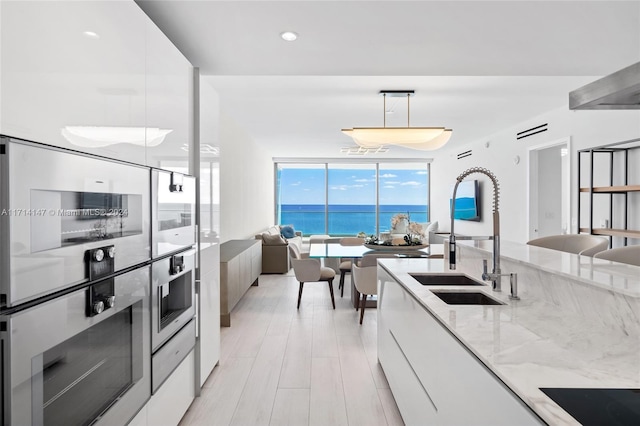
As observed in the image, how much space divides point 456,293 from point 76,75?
75.4 inches

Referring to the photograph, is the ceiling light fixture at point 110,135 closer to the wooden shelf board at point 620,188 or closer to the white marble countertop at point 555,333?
the white marble countertop at point 555,333

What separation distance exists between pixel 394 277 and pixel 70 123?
1866 mm

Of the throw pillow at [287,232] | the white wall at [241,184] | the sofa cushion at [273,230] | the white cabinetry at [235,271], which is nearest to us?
the white cabinetry at [235,271]

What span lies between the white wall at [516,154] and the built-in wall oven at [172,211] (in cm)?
440

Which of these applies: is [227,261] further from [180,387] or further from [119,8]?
[119,8]

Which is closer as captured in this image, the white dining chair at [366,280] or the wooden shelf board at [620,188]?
the wooden shelf board at [620,188]

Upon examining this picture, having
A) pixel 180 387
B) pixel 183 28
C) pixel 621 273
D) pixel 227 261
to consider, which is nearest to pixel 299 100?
pixel 227 261

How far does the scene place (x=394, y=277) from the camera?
2.43m

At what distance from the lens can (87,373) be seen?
1.34 meters

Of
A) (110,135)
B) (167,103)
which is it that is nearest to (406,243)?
(167,103)

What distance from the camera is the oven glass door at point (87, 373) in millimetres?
1120

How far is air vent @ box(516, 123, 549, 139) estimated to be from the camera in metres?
5.56

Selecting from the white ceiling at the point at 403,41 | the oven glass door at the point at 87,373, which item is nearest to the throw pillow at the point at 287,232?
the white ceiling at the point at 403,41

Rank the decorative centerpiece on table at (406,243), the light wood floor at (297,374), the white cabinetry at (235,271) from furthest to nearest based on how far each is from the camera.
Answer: the decorative centerpiece on table at (406,243) < the white cabinetry at (235,271) < the light wood floor at (297,374)
